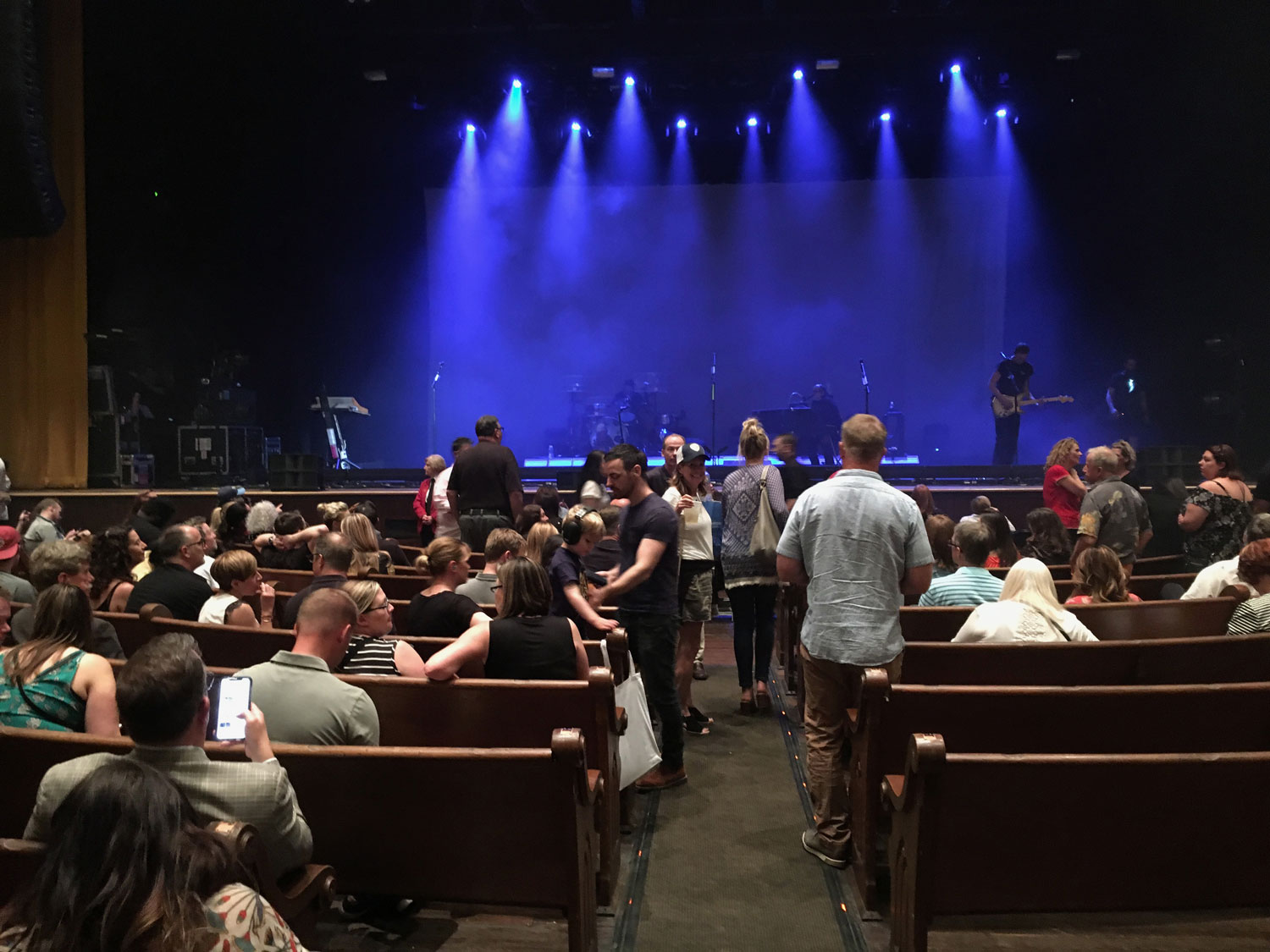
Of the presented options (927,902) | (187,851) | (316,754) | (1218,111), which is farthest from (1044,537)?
(1218,111)

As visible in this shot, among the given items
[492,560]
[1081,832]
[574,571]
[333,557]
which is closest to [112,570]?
[333,557]

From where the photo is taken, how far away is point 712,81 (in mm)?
11820

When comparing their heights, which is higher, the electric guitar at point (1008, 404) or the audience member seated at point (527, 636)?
the electric guitar at point (1008, 404)

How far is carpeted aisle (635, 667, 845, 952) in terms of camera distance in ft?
9.82

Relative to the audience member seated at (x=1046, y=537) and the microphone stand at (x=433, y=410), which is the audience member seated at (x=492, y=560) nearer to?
the audience member seated at (x=1046, y=537)

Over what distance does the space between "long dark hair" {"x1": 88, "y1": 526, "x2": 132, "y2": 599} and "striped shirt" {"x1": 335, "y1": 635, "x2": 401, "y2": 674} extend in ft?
6.68

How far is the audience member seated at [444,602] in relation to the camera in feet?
12.6

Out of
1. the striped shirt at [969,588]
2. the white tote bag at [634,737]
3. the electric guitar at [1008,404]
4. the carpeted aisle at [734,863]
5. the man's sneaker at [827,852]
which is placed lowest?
the carpeted aisle at [734,863]

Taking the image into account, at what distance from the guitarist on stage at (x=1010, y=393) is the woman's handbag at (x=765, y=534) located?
7.22 m

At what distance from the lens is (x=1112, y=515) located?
18.2ft

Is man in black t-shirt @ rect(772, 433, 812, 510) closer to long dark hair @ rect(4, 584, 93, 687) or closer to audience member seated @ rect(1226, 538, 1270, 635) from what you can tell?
Result: audience member seated @ rect(1226, 538, 1270, 635)

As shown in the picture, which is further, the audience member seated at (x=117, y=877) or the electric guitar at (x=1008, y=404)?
the electric guitar at (x=1008, y=404)

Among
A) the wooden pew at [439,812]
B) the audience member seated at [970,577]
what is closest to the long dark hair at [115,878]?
the wooden pew at [439,812]

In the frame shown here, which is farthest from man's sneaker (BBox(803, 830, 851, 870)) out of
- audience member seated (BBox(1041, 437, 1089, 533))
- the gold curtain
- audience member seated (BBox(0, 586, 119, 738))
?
the gold curtain
